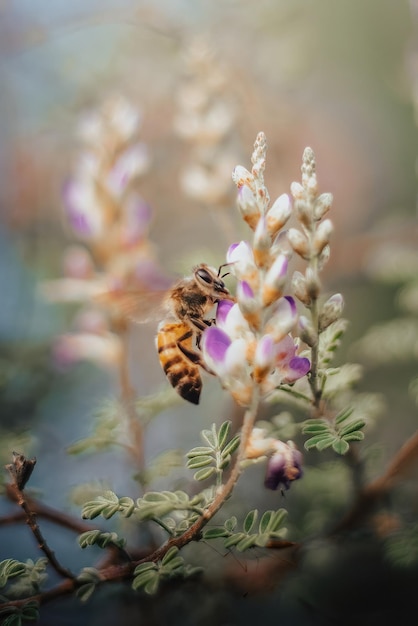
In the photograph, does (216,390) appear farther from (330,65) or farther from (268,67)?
(330,65)

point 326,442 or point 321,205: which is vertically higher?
point 321,205

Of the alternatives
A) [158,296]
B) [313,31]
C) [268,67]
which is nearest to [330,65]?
[313,31]

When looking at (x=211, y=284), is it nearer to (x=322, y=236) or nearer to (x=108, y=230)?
(x=322, y=236)

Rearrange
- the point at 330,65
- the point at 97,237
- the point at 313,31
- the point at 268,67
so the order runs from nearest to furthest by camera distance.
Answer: the point at 97,237 → the point at 268,67 → the point at 313,31 → the point at 330,65

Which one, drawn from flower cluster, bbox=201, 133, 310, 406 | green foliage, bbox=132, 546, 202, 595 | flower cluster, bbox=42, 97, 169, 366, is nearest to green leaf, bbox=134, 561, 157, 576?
green foliage, bbox=132, 546, 202, 595

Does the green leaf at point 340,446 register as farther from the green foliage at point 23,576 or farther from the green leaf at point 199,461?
the green foliage at point 23,576

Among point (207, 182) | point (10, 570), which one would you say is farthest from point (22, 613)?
point (207, 182)

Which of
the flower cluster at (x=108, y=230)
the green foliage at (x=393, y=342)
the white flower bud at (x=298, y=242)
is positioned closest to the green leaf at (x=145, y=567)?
the white flower bud at (x=298, y=242)
